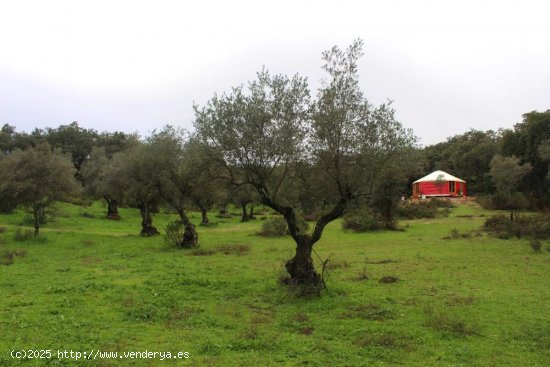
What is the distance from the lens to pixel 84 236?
33.3m

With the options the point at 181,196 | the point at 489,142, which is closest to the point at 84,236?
the point at 181,196

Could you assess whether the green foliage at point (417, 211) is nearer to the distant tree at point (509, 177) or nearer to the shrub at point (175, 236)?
the distant tree at point (509, 177)

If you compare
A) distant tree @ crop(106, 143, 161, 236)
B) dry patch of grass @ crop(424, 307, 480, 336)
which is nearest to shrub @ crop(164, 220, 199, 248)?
distant tree @ crop(106, 143, 161, 236)

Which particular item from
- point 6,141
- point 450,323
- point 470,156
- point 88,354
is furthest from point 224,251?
point 470,156

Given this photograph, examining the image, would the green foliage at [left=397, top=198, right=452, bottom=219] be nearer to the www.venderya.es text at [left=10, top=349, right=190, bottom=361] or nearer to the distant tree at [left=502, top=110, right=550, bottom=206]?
the distant tree at [left=502, top=110, right=550, bottom=206]

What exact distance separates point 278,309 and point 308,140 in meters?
5.09

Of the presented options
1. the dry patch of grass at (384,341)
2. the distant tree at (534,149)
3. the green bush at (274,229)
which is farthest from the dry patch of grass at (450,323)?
the distant tree at (534,149)

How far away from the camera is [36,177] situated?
30.5m

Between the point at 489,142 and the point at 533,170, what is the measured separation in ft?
96.4

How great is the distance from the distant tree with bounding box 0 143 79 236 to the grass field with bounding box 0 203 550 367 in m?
7.22

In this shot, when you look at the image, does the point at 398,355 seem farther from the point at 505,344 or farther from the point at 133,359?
the point at 133,359

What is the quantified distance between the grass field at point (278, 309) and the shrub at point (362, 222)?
13304mm

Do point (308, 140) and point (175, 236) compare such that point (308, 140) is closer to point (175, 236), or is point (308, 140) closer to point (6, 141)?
point (175, 236)

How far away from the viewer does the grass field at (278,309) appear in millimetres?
8703
